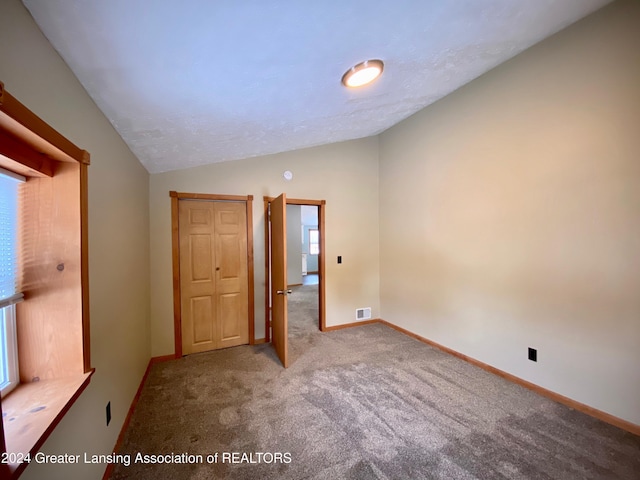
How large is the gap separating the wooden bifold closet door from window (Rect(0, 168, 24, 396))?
201 cm

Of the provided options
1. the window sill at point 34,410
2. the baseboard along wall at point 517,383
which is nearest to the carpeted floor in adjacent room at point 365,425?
the baseboard along wall at point 517,383

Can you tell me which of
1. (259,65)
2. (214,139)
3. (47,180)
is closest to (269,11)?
(259,65)

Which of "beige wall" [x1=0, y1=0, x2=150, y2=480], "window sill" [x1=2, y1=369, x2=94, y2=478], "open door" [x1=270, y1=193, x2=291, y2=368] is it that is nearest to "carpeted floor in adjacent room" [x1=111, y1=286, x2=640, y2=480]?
"open door" [x1=270, y1=193, x2=291, y2=368]

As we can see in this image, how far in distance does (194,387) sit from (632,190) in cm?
390

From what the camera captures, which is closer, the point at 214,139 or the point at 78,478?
the point at 78,478

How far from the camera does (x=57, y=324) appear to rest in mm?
1165

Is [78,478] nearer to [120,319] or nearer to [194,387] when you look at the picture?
[120,319]

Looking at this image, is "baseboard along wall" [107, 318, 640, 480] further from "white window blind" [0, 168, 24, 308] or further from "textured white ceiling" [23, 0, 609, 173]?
"textured white ceiling" [23, 0, 609, 173]

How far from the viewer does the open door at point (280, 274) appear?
8.95 feet

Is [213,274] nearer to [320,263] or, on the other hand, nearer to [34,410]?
[320,263]

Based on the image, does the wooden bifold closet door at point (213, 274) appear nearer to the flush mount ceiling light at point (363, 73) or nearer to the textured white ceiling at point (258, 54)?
the textured white ceiling at point (258, 54)

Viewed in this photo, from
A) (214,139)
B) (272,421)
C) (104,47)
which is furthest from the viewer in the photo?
(214,139)

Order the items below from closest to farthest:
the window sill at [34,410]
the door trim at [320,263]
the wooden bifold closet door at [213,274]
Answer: the window sill at [34,410], the wooden bifold closet door at [213,274], the door trim at [320,263]

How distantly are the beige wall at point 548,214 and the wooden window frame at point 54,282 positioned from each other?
3255 millimetres
